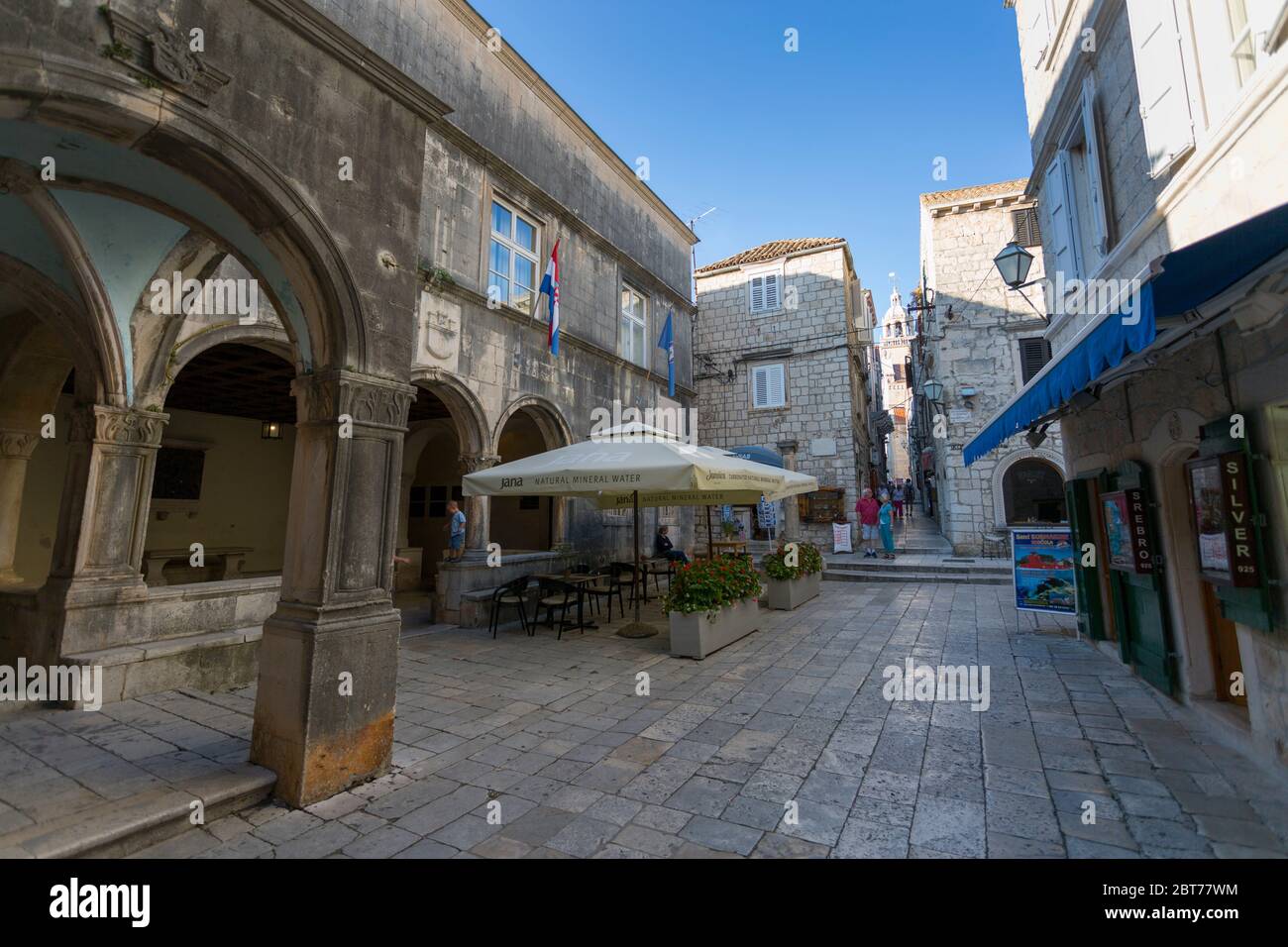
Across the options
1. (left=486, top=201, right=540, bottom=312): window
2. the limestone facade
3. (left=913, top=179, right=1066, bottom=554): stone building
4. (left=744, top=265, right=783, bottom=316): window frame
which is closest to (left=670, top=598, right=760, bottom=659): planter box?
the limestone facade

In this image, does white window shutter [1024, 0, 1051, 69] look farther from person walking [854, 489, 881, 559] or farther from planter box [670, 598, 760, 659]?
person walking [854, 489, 881, 559]

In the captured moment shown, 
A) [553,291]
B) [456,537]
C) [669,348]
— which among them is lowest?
[456,537]

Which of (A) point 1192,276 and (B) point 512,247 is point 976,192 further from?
(A) point 1192,276

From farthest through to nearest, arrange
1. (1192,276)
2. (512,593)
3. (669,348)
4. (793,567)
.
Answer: (669,348)
(793,567)
(512,593)
(1192,276)

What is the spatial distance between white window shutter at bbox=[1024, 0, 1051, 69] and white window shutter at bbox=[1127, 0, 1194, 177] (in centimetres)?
312

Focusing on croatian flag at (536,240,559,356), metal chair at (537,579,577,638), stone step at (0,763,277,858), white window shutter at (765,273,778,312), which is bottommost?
stone step at (0,763,277,858)

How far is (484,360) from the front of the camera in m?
9.39

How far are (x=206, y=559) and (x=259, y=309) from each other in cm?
680

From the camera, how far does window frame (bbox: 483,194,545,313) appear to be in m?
9.69

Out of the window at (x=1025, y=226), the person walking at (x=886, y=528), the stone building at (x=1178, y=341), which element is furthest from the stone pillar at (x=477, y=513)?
the window at (x=1025, y=226)

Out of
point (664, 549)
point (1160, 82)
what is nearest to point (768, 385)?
point (664, 549)

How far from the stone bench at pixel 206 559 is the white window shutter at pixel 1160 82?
13604 millimetres

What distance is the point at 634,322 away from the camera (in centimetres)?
1414
